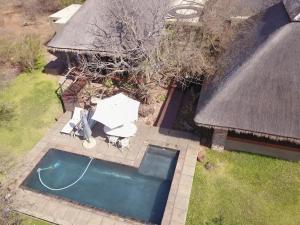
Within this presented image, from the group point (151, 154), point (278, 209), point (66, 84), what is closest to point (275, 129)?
point (278, 209)

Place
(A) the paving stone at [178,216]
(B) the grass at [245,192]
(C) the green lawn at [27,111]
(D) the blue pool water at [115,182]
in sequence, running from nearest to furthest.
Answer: (A) the paving stone at [178,216] < (B) the grass at [245,192] < (D) the blue pool water at [115,182] < (C) the green lawn at [27,111]

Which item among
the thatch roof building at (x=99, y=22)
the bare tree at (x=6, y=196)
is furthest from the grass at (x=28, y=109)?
the thatch roof building at (x=99, y=22)

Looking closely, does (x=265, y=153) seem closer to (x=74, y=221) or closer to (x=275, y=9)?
(x=275, y=9)

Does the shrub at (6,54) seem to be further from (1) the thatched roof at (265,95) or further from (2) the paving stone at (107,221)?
(1) the thatched roof at (265,95)

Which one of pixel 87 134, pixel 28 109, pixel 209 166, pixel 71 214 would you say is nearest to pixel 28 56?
pixel 28 109

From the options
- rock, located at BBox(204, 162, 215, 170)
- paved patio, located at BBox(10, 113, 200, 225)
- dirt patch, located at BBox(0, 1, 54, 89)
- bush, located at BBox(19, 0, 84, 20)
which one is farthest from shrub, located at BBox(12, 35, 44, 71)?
rock, located at BBox(204, 162, 215, 170)

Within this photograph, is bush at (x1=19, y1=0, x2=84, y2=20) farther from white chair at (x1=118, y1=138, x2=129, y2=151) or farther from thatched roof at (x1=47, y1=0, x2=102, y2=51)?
white chair at (x1=118, y1=138, x2=129, y2=151)

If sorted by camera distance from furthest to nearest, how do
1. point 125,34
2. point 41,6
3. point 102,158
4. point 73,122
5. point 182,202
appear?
1. point 41,6
2. point 125,34
3. point 73,122
4. point 102,158
5. point 182,202

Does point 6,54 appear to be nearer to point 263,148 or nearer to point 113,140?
point 113,140
